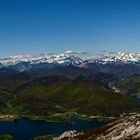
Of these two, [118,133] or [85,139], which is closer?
[118,133]

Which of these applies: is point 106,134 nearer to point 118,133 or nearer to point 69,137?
point 118,133

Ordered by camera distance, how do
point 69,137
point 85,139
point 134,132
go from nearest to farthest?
point 134,132 < point 85,139 < point 69,137

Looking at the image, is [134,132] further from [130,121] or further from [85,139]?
[85,139]

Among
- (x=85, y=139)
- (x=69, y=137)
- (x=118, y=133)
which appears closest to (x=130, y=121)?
(x=118, y=133)

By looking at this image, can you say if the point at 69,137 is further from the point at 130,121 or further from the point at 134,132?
the point at 134,132

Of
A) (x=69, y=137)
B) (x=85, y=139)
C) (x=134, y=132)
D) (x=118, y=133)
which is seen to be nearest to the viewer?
(x=134, y=132)

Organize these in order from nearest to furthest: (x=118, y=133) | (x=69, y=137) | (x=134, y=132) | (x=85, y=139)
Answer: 1. (x=134, y=132)
2. (x=118, y=133)
3. (x=85, y=139)
4. (x=69, y=137)

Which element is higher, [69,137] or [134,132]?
[134,132]
